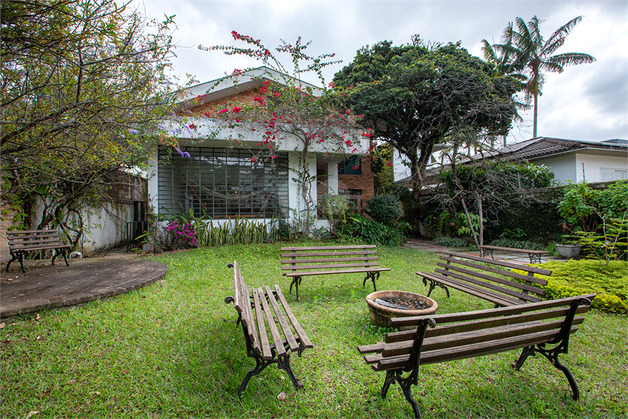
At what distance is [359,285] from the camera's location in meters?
5.39

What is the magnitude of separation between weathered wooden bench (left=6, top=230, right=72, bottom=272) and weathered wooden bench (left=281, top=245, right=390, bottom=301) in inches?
170

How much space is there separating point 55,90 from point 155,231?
5679mm

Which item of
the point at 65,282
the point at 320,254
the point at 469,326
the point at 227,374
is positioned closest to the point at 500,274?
the point at 469,326

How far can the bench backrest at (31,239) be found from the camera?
5031 millimetres

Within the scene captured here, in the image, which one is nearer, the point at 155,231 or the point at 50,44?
the point at 50,44

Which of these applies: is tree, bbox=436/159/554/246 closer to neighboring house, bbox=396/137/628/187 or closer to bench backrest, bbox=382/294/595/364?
neighboring house, bbox=396/137/628/187

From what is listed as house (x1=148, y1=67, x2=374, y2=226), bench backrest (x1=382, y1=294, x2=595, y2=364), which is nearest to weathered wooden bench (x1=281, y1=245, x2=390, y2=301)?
bench backrest (x1=382, y1=294, x2=595, y2=364)

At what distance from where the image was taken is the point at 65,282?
14.3 ft

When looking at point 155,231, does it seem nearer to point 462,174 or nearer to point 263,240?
point 263,240

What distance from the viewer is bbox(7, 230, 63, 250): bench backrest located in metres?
5.03

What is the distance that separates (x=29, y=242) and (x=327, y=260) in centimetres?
536

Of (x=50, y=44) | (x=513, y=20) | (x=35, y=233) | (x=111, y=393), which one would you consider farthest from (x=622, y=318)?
(x=513, y=20)

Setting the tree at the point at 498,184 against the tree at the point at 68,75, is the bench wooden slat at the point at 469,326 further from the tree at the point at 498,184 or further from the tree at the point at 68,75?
the tree at the point at 498,184

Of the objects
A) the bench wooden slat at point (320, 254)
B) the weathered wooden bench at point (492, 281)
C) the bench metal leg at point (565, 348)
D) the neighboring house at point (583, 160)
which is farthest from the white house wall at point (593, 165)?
the bench metal leg at point (565, 348)
